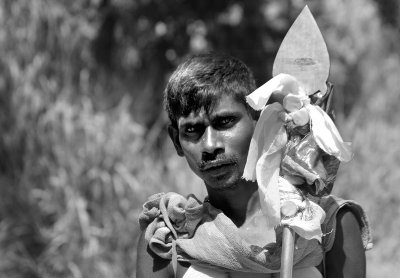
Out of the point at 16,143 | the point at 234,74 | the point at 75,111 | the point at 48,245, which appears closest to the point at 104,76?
the point at 75,111

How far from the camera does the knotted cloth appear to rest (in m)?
2.44

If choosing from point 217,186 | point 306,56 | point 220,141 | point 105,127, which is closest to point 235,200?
point 217,186

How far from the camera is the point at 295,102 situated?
2.42 metres

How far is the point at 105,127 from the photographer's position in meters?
6.04

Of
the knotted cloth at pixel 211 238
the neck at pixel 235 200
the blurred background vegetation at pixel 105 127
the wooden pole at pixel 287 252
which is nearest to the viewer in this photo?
the wooden pole at pixel 287 252

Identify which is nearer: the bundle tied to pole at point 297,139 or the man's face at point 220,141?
the bundle tied to pole at point 297,139

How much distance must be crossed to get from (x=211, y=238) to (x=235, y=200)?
A: 0.19 metres

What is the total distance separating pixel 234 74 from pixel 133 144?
3.54 meters

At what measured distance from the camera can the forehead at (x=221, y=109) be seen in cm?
250

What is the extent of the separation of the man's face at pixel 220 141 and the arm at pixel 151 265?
1.07ft

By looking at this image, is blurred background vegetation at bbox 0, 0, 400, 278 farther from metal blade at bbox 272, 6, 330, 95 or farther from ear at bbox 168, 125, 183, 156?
metal blade at bbox 272, 6, 330, 95

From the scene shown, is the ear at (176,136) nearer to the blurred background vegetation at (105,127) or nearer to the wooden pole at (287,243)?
the wooden pole at (287,243)

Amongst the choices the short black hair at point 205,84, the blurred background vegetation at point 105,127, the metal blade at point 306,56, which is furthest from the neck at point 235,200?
the blurred background vegetation at point 105,127

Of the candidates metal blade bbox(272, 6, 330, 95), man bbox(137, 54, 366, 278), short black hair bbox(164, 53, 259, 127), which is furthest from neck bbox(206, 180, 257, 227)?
metal blade bbox(272, 6, 330, 95)
